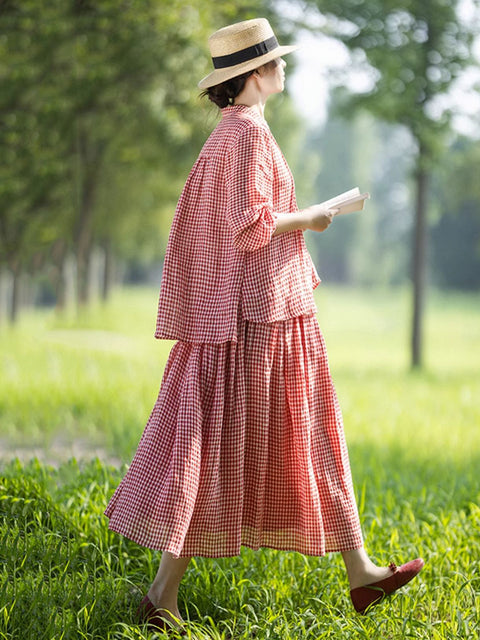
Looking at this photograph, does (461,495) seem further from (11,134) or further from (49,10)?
(11,134)

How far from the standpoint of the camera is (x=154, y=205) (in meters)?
20.8

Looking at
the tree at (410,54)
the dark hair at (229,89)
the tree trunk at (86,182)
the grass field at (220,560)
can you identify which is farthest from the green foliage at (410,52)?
the dark hair at (229,89)

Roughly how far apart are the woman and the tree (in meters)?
8.83

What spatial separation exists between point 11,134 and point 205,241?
9685 mm

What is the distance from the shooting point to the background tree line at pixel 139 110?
10.5 m

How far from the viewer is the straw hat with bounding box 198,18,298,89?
293 cm

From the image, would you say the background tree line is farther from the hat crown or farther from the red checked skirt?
the red checked skirt

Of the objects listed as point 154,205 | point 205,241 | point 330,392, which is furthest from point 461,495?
point 154,205

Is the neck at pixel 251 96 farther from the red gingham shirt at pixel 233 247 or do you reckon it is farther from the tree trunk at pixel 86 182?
the tree trunk at pixel 86 182

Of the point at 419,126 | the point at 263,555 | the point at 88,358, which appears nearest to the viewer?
the point at 263,555

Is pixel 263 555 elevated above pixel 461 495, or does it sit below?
above

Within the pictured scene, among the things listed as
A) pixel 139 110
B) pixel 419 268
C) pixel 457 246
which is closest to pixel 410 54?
pixel 419 268

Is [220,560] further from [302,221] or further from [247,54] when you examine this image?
[247,54]

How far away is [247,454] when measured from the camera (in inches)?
114
